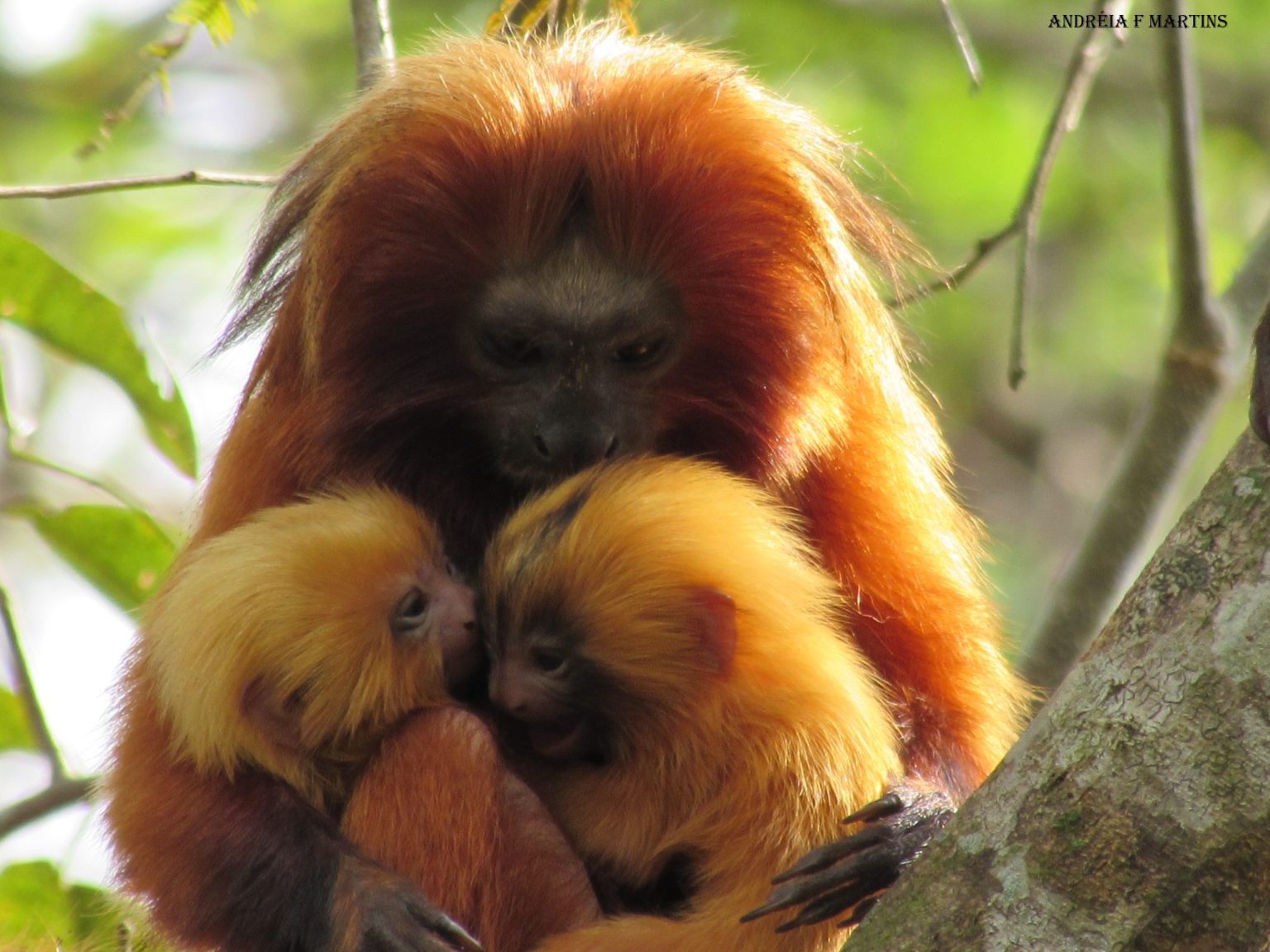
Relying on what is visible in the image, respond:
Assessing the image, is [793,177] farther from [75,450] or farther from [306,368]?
[75,450]

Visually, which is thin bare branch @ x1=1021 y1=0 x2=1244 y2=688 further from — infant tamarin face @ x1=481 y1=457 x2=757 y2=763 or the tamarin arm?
the tamarin arm

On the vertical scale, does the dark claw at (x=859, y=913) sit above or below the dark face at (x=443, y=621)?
below

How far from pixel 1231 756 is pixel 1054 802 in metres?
0.28

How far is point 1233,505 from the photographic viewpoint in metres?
2.58

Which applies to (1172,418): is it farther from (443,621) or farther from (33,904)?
(33,904)

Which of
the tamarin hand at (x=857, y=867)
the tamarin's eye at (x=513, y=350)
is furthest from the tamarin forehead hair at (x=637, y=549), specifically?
the tamarin hand at (x=857, y=867)

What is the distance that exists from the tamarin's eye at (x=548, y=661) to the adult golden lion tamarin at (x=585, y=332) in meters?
0.45

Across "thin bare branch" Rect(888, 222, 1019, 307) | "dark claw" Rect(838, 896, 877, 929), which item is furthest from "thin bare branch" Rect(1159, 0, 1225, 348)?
"dark claw" Rect(838, 896, 877, 929)

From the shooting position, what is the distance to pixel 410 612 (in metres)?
3.68

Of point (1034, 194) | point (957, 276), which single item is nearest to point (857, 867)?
point (957, 276)

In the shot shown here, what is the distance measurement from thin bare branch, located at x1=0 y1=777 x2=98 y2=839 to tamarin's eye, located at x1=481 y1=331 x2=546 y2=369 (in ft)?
5.98

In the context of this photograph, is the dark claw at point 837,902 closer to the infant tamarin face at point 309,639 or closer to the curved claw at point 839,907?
the curved claw at point 839,907

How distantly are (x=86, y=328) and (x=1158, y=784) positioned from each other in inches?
135

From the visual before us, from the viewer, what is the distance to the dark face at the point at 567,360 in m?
3.81
